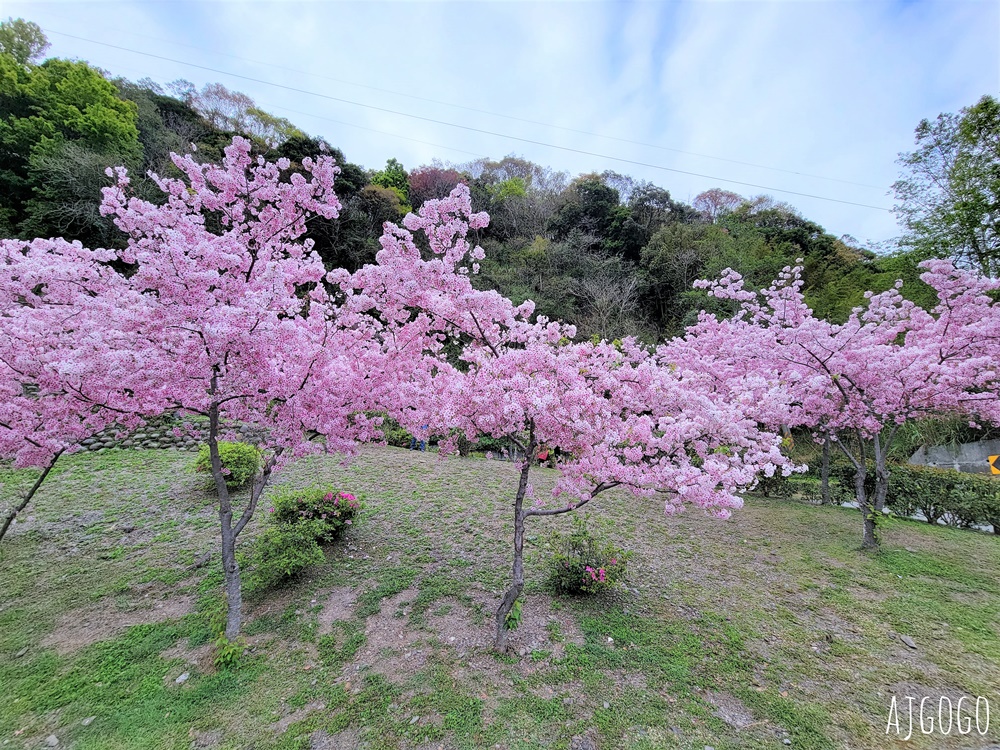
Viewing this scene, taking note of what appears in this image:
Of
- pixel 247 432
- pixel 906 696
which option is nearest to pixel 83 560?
pixel 247 432

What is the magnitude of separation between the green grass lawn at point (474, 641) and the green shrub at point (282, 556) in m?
0.19

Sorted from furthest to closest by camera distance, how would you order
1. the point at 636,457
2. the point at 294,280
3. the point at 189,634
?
the point at 294,280 → the point at 189,634 → the point at 636,457

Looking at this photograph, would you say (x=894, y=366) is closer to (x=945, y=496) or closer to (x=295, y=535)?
(x=945, y=496)

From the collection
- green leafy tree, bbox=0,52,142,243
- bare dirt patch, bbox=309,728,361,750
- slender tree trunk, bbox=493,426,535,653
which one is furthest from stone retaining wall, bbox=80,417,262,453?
slender tree trunk, bbox=493,426,535,653

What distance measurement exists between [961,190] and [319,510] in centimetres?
1903

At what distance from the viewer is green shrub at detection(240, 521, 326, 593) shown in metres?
4.28

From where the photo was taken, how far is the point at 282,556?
4.31 meters

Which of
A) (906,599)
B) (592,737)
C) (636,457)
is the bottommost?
(592,737)

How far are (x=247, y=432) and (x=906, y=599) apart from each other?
12886 millimetres

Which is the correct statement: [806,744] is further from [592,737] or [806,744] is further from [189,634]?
[189,634]

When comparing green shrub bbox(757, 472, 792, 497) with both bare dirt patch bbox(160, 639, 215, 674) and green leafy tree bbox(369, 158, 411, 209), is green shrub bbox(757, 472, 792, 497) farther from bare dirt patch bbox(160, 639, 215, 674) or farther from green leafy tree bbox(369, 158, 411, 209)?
green leafy tree bbox(369, 158, 411, 209)

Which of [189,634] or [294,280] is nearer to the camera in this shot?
[189,634]

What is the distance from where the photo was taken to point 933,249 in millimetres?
12430

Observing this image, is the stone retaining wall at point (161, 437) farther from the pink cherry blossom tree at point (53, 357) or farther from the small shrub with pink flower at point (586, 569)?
the small shrub with pink flower at point (586, 569)
